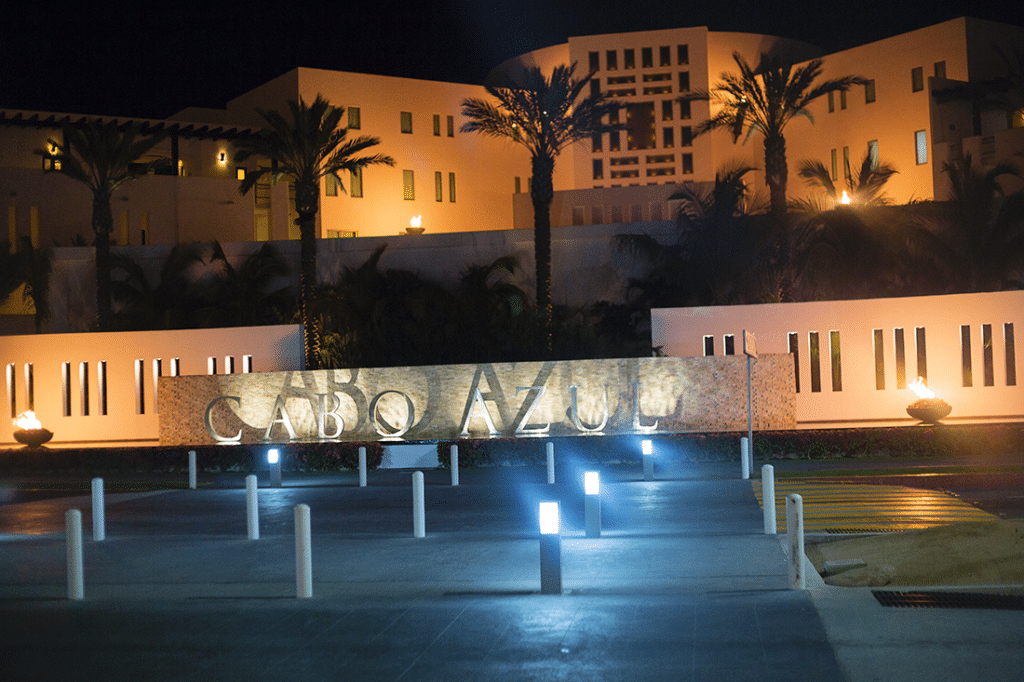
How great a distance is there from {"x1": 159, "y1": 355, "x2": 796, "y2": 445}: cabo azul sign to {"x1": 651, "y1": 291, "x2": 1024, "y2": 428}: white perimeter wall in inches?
89.2

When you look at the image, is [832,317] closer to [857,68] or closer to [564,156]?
[857,68]

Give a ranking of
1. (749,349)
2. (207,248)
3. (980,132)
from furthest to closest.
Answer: (980,132), (207,248), (749,349)

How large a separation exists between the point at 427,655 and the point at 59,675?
275 cm

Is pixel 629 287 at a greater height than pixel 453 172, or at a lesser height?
lesser

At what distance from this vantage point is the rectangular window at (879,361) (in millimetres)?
26578

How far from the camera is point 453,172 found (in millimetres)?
54219

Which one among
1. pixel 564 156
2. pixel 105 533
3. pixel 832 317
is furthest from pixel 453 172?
pixel 105 533

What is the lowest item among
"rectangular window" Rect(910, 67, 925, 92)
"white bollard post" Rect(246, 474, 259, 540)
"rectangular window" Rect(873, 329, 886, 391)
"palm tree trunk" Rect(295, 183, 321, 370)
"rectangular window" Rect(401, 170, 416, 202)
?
"white bollard post" Rect(246, 474, 259, 540)

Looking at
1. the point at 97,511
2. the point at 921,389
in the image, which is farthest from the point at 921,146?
the point at 97,511

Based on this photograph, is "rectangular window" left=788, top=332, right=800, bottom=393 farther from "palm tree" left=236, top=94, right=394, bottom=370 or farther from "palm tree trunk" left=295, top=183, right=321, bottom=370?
"palm tree" left=236, top=94, right=394, bottom=370

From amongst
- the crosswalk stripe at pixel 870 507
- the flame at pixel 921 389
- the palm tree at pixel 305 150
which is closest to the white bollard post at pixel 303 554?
the crosswalk stripe at pixel 870 507

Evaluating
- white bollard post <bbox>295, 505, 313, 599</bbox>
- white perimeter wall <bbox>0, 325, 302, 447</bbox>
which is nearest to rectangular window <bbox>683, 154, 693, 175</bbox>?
white perimeter wall <bbox>0, 325, 302, 447</bbox>

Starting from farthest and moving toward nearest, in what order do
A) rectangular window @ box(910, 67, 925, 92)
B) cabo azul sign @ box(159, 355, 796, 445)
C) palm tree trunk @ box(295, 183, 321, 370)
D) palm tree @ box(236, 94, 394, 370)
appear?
rectangular window @ box(910, 67, 925, 92), palm tree @ box(236, 94, 394, 370), palm tree trunk @ box(295, 183, 321, 370), cabo azul sign @ box(159, 355, 796, 445)

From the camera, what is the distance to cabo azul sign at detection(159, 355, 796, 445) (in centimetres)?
2480
